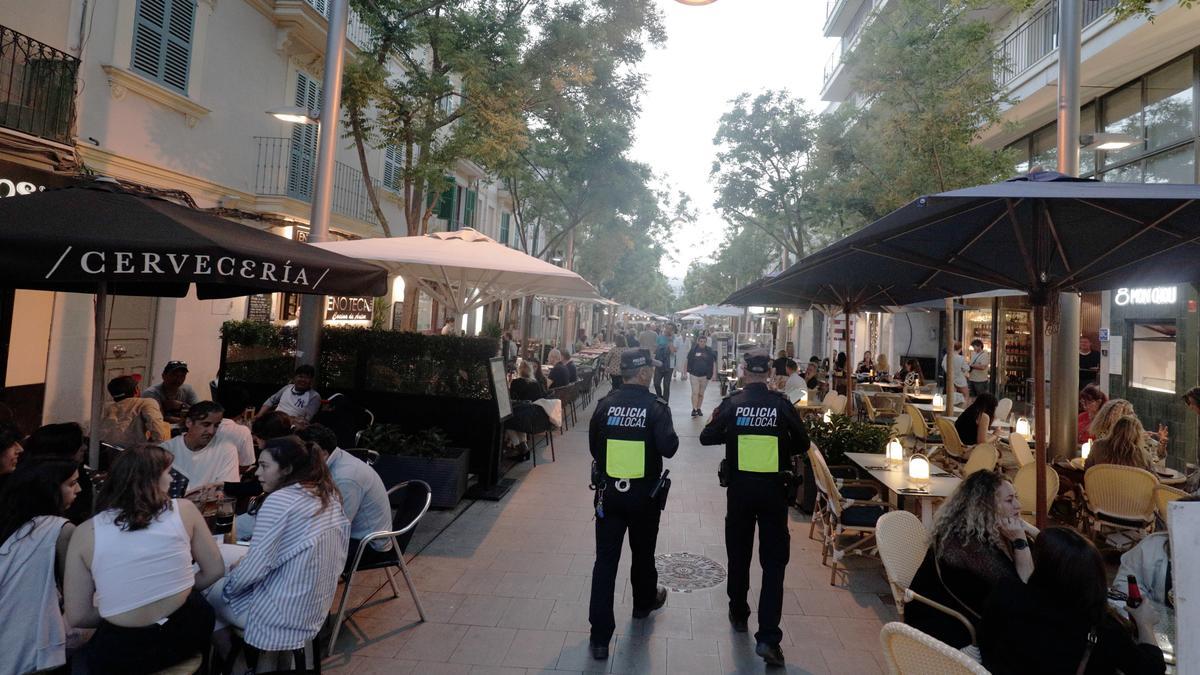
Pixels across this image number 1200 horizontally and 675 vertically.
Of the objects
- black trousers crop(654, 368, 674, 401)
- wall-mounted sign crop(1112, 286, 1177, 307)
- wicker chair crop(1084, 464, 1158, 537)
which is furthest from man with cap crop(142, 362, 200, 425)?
wall-mounted sign crop(1112, 286, 1177, 307)

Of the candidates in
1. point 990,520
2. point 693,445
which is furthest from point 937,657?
point 693,445

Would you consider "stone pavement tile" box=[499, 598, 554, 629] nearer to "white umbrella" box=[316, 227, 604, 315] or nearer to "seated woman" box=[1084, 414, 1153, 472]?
"white umbrella" box=[316, 227, 604, 315]

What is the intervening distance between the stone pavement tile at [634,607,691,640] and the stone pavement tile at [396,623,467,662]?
1206 mm

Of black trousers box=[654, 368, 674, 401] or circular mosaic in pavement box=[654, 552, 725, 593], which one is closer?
circular mosaic in pavement box=[654, 552, 725, 593]

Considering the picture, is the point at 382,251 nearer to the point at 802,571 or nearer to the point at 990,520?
the point at 802,571

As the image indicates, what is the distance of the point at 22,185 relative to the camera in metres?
7.68

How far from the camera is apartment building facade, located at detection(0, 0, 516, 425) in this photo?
7.92 metres

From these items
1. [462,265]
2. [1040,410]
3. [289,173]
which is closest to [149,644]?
[462,265]

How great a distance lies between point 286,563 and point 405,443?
13.1 ft

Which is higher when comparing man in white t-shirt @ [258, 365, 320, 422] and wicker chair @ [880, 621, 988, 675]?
man in white t-shirt @ [258, 365, 320, 422]

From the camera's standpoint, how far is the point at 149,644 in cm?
261

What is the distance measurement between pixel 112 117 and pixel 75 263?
7.83 meters

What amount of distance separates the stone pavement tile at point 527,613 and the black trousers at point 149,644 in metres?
1.97

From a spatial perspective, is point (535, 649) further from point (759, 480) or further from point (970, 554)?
point (970, 554)
